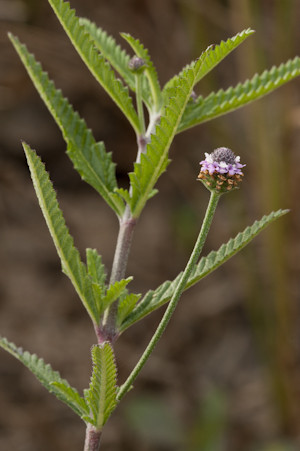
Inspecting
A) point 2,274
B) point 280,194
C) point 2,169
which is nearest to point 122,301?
point 280,194

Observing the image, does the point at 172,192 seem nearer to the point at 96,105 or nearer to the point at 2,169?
the point at 96,105

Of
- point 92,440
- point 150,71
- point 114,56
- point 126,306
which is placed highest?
point 114,56

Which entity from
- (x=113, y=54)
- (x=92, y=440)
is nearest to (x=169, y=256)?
(x=113, y=54)

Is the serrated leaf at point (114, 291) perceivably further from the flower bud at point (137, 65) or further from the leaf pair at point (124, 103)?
the flower bud at point (137, 65)

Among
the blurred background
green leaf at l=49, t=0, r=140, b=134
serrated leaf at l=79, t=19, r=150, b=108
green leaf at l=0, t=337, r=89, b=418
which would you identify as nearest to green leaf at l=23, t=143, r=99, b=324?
green leaf at l=0, t=337, r=89, b=418

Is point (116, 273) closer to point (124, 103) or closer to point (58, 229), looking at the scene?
point (58, 229)

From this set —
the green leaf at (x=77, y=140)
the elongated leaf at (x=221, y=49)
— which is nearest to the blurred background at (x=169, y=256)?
the green leaf at (x=77, y=140)
